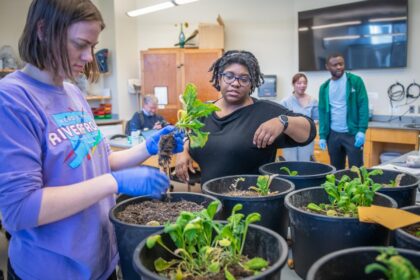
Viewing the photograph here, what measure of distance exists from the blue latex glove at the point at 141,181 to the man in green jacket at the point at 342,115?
9.52ft

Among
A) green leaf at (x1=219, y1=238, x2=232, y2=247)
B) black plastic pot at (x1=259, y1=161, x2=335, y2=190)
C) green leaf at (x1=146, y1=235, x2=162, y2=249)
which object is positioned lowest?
green leaf at (x1=219, y1=238, x2=232, y2=247)

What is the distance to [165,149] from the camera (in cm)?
108

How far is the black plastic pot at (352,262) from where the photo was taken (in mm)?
646

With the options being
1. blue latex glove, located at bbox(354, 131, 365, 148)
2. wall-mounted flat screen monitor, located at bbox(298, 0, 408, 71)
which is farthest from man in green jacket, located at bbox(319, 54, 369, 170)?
wall-mounted flat screen monitor, located at bbox(298, 0, 408, 71)

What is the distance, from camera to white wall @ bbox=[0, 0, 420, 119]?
5129 mm

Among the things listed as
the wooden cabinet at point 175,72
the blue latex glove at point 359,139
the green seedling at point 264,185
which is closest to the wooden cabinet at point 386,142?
the blue latex glove at point 359,139

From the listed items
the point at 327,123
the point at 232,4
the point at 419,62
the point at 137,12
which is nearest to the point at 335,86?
the point at 327,123

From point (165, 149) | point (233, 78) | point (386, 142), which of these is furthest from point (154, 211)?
point (386, 142)

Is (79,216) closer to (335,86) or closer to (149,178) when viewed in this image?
(149,178)

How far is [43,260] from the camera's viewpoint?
904 millimetres

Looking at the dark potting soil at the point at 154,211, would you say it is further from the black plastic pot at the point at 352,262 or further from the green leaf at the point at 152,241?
the black plastic pot at the point at 352,262

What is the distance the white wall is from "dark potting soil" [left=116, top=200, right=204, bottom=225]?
4080 millimetres

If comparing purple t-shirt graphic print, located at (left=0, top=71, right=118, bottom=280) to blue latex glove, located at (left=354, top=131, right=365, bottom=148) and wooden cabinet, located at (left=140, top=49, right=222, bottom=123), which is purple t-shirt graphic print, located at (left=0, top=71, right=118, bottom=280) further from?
wooden cabinet, located at (left=140, top=49, right=222, bottom=123)

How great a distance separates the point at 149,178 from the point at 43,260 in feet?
1.03
